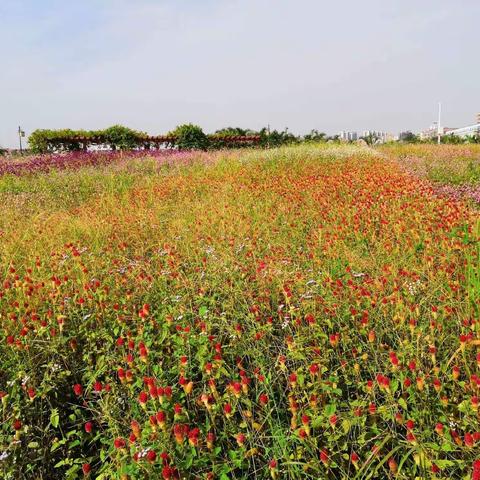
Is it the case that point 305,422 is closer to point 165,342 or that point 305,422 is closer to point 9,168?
point 165,342

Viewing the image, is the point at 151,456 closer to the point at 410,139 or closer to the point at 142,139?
the point at 142,139

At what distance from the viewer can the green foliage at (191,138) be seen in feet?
65.3

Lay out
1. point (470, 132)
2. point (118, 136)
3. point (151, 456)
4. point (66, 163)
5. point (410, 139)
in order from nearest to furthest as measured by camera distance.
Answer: point (151, 456)
point (66, 163)
point (118, 136)
point (410, 139)
point (470, 132)

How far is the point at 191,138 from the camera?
19906 mm

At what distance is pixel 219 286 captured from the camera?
289 cm

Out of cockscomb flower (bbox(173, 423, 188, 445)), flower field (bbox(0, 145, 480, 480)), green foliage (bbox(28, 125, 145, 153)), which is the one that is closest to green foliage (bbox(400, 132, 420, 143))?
green foliage (bbox(28, 125, 145, 153))

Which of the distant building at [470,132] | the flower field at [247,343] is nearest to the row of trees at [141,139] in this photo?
the distant building at [470,132]

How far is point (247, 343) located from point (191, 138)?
60.6 feet

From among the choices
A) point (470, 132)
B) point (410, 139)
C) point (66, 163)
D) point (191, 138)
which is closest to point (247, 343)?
point (66, 163)

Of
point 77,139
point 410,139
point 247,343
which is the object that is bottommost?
point 247,343

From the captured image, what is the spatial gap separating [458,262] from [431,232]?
0.77 m

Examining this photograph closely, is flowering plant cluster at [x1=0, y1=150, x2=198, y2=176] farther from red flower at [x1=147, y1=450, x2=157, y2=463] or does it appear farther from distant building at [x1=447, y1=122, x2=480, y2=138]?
distant building at [x1=447, y1=122, x2=480, y2=138]

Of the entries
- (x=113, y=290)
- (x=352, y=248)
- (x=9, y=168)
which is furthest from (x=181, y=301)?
(x=9, y=168)

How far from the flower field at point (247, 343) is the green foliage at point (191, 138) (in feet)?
48.2
